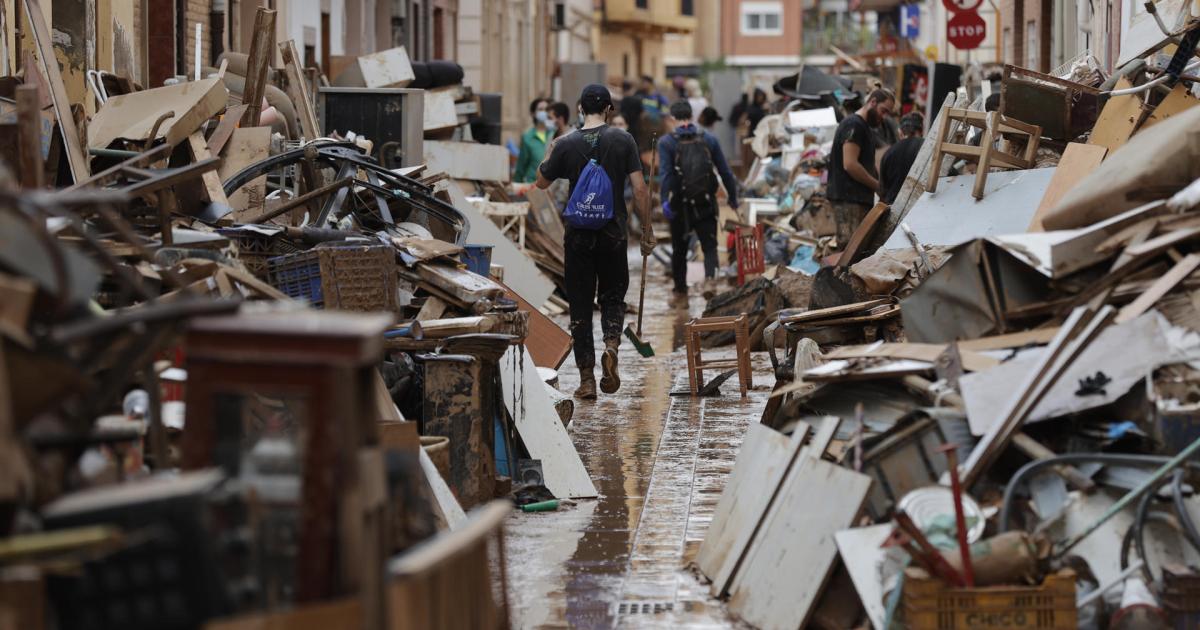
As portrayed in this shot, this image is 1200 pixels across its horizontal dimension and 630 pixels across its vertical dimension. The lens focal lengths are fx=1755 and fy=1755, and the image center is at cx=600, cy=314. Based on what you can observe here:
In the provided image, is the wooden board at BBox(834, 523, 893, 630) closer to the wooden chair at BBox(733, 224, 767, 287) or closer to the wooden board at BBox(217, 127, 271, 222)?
the wooden board at BBox(217, 127, 271, 222)

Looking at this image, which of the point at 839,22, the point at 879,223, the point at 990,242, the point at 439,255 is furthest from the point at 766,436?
the point at 839,22

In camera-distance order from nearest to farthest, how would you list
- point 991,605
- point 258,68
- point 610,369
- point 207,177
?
point 991,605 → point 207,177 → point 610,369 → point 258,68

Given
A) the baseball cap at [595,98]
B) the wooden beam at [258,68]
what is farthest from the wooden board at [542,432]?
the wooden beam at [258,68]

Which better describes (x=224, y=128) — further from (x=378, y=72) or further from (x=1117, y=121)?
(x=378, y=72)

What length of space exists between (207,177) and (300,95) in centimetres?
540

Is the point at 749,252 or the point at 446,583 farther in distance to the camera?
the point at 749,252

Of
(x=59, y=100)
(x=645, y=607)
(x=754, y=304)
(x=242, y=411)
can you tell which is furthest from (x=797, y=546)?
(x=754, y=304)

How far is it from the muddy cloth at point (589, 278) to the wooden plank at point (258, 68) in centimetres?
239

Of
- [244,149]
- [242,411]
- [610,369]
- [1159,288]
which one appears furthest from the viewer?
[610,369]

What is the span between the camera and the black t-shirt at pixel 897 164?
43.6 ft

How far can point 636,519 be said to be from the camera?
25.7 ft

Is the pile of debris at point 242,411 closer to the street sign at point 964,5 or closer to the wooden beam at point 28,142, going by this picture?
the wooden beam at point 28,142

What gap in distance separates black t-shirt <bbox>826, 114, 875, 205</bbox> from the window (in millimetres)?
67447

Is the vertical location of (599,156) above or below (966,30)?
below
